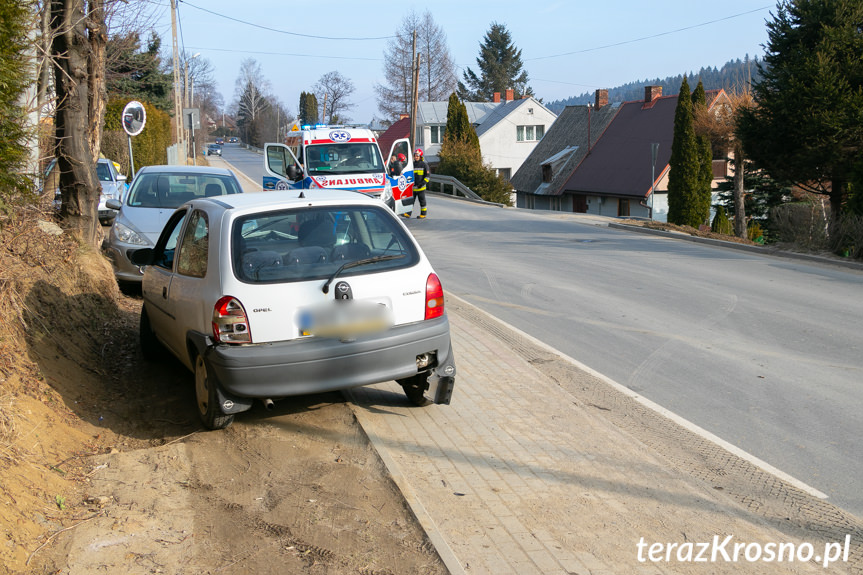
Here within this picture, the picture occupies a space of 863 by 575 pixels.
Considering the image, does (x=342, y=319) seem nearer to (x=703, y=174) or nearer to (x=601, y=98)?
(x=703, y=174)

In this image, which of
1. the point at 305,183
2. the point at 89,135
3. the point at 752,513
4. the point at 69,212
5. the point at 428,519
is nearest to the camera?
the point at 428,519

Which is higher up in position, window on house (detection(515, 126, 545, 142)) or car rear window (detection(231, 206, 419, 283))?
window on house (detection(515, 126, 545, 142))

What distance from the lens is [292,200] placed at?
5.90 m

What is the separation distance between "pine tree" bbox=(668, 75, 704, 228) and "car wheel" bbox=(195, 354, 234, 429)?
2966cm

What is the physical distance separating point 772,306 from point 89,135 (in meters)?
9.85

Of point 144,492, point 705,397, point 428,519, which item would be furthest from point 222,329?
point 705,397

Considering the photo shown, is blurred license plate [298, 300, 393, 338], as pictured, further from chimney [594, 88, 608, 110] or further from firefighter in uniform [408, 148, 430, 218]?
chimney [594, 88, 608, 110]

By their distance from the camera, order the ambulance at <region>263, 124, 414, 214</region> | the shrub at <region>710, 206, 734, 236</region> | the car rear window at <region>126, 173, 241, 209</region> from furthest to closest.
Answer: the shrub at <region>710, 206, 734, 236</region> → the ambulance at <region>263, 124, 414, 214</region> → the car rear window at <region>126, 173, 241, 209</region>

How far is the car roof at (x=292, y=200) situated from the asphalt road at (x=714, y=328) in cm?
314

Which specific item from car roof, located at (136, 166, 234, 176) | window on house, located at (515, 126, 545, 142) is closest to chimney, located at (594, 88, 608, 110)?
window on house, located at (515, 126, 545, 142)

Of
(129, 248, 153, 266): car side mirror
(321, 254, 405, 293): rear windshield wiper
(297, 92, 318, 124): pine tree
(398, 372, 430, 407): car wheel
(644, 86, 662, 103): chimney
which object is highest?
(297, 92, 318, 124): pine tree

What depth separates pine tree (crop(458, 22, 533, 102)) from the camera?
102 meters

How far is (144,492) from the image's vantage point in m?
4.71

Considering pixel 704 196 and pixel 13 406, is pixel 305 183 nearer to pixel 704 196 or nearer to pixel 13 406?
pixel 13 406
